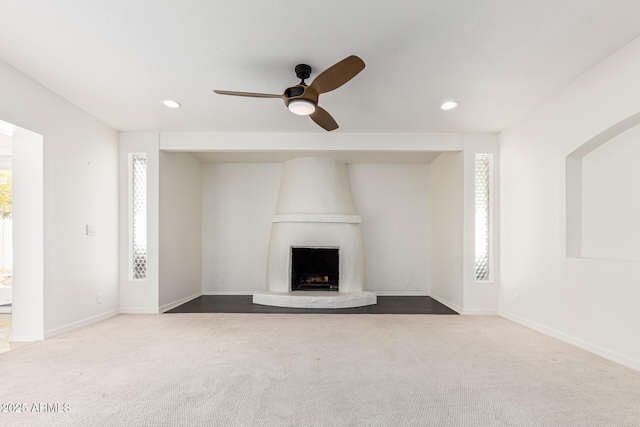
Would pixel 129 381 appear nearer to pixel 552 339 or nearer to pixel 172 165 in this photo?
pixel 172 165

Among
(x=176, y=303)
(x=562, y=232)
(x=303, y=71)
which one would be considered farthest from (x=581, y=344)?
(x=176, y=303)

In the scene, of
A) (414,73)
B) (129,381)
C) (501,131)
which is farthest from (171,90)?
(501,131)

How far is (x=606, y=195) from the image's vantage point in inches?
119

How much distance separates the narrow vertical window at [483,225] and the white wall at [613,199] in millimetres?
1286

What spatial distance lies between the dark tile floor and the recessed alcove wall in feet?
6.24

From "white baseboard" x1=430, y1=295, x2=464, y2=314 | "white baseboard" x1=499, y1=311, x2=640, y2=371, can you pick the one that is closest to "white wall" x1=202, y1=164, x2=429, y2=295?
"white baseboard" x1=430, y1=295, x2=464, y2=314

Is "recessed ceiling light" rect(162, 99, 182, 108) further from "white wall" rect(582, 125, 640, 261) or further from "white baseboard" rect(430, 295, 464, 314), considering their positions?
"white baseboard" rect(430, 295, 464, 314)

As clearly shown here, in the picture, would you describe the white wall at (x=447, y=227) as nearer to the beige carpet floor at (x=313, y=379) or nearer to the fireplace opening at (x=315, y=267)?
the beige carpet floor at (x=313, y=379)

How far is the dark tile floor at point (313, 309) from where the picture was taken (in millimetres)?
4578

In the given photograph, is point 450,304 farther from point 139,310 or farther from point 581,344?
point 139,310

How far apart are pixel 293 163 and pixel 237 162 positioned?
1038 millimetres

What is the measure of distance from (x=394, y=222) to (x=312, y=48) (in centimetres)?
391

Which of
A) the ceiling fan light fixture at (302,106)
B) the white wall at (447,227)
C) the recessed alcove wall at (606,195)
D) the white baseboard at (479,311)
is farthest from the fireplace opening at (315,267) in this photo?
the recessed alcove wall at (606,195)

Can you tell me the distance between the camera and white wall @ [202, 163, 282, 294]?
5.94 m
